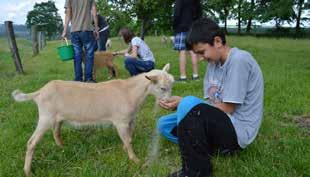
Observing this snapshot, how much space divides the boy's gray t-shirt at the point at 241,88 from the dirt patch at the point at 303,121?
172cm

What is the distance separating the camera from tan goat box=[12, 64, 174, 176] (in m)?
3.82

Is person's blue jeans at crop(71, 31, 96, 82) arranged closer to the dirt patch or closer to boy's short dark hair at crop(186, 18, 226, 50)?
the dirt patch

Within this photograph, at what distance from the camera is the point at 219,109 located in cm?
322

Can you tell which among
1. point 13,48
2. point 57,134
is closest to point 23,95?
point 57,134

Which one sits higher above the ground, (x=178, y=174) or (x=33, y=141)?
(x=33, y=141)

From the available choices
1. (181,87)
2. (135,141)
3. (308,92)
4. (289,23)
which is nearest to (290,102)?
(308,92)

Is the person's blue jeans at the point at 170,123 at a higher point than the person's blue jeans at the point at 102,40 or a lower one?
lower

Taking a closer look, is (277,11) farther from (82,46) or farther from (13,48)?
(82,46)

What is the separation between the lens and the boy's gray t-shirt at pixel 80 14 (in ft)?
24.2

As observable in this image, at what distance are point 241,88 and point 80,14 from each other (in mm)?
4877

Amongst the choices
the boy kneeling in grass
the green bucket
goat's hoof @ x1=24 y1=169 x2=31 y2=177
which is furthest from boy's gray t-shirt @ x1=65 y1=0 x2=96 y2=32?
the boy kneeling in grass

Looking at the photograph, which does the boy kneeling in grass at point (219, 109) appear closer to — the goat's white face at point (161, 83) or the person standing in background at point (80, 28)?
the goat's white face at point (161, 83)

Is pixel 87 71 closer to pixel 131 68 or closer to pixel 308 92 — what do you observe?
pixel 131 68

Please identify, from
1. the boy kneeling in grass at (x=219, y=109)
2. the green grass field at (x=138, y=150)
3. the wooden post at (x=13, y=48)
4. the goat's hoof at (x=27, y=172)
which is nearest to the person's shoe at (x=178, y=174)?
the boy kneeling in grass at (x=219, y=109)
